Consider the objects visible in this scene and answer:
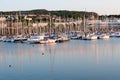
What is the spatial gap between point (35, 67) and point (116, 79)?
21.9 ft

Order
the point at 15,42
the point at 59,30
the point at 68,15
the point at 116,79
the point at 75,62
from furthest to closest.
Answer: the point at 68,15 → the point at 59,30 → the point at 15,42 → the point at 75,62 → the point at 116,79

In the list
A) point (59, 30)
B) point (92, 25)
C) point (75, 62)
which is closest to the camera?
point (75, 62)

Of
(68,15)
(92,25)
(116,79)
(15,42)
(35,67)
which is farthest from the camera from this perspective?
(68,15)

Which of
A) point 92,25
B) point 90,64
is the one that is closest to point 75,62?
point 90,64

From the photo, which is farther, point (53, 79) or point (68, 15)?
point (68, 15)

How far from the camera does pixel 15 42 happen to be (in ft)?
165

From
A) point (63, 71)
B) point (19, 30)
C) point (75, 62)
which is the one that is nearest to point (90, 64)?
point (75, 62)

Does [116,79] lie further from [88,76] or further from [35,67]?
[35,67]

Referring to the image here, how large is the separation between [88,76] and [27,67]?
17.8ft

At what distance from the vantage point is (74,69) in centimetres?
2344

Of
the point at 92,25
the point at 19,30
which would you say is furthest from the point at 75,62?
the point at 92,25

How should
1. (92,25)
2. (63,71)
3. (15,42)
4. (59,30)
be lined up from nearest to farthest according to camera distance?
1. (63,71)
2. (15,42)
3. (59,30)
4. (92,25)

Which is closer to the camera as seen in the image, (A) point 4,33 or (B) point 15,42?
(B) point 15,42

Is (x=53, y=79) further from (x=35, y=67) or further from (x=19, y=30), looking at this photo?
(x=19, y=30)
